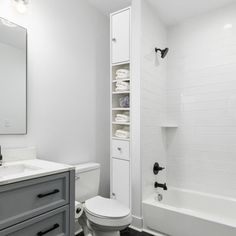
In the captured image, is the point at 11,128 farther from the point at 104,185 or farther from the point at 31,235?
the point at 104,185

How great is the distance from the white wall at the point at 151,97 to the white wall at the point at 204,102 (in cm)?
19

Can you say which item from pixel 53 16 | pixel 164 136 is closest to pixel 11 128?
pixel 53 16

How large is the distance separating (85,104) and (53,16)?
97cm

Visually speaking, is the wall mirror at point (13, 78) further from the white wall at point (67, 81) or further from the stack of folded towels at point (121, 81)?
the stack of folded towels at point (121, 81)

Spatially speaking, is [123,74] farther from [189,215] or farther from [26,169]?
[189,215]

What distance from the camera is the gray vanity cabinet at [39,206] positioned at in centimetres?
109

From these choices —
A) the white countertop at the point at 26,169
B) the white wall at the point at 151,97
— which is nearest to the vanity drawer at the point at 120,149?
the white wall at the point at 151,97

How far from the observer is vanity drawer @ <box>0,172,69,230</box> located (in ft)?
3.54

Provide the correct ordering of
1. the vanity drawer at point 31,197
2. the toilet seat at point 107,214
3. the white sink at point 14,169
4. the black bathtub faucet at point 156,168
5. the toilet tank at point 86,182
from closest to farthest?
the vanity drawer at point 31,197 → the white sink at point 14,169 → the toilet seat at point 107,214 → the toilet tank at point 86,182 → the black bathtub faucet at point 156,168

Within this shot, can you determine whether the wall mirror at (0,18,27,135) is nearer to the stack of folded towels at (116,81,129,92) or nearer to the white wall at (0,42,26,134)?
the white wall at (0,42,26,134)

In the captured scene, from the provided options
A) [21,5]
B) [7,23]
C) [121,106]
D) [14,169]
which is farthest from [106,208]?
[21,5]

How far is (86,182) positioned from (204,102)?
175 cm

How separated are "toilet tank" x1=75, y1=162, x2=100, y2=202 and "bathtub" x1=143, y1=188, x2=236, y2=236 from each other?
0.60 meters

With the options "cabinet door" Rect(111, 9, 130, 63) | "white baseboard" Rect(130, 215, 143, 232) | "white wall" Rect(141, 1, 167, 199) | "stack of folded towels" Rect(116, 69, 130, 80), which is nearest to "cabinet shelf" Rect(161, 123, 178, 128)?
"white wall" Rect(141, 1, 167, 199)
